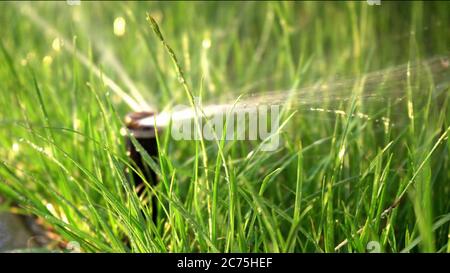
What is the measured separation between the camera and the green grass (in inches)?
37.7

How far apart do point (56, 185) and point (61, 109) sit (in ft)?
0.67

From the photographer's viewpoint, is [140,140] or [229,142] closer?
[140,140]

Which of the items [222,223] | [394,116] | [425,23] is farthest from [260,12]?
[222,223]

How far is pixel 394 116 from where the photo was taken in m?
1.47

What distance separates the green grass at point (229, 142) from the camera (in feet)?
3.14

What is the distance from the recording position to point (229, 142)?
128 centimetres

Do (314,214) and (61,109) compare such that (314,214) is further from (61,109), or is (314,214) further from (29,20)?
(29,20)
